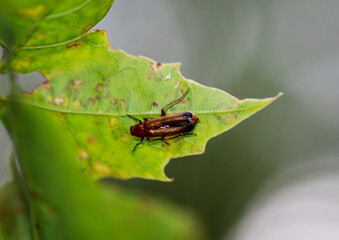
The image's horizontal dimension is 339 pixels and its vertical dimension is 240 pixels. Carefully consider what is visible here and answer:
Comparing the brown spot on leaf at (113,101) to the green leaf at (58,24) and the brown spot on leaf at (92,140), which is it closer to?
the brown spot on leaf at (92,140)

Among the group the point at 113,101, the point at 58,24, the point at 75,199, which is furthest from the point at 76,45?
the point at 75,199

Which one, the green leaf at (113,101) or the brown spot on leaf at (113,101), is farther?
the brown spot on leaf at (113,101)

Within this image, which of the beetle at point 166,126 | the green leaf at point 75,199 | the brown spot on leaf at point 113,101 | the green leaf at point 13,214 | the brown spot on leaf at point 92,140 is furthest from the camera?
the beetle at point 166,126

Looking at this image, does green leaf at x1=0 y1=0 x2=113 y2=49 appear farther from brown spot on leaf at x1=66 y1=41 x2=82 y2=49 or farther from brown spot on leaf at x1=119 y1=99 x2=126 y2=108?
brown spot on leaf at x1=119 y1=99 x2=126 y2=108

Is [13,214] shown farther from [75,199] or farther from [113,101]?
[113,101]

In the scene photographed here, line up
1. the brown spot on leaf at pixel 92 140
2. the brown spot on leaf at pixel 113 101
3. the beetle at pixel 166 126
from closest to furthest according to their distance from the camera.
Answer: the brown spot on leaf at pixel 92 140 < the brown spot on leaf at pixel 113 101 < the beetle at pixel 166 126

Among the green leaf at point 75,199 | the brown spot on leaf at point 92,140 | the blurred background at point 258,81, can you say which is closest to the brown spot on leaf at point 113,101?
the brown spot on leaf at point 92,140
